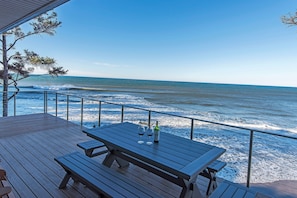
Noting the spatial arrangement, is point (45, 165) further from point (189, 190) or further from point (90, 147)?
point (189, 190)

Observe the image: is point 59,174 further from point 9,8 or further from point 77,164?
point 9,8

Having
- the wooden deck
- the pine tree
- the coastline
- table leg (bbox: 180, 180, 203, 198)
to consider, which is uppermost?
the pine tree

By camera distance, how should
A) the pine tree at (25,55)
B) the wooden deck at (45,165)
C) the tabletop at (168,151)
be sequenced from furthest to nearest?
the pine tree at (25,55), the wooden deck at (45,165), the tabletop at (168,151)

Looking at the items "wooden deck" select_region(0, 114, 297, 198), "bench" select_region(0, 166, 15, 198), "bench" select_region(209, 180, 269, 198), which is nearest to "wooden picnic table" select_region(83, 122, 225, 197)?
"bench" select_region(209, 180, 269, 198)

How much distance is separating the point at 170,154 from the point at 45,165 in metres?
1.96

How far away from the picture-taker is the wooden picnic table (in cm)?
157

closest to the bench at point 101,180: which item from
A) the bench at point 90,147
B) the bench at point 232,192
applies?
the bench at point 90,147

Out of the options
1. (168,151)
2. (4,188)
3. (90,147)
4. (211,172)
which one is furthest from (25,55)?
(211,172)

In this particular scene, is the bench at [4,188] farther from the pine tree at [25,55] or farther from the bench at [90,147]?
the pine tree at [25,55]

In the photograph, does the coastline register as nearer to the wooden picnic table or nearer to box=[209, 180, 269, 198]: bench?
box=[209, 180, 269, 198]: bench

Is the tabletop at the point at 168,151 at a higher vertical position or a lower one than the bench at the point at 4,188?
higher

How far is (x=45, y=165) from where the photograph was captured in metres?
2.81

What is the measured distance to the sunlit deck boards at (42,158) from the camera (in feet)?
7.35

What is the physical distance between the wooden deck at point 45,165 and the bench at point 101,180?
241 millimetres
